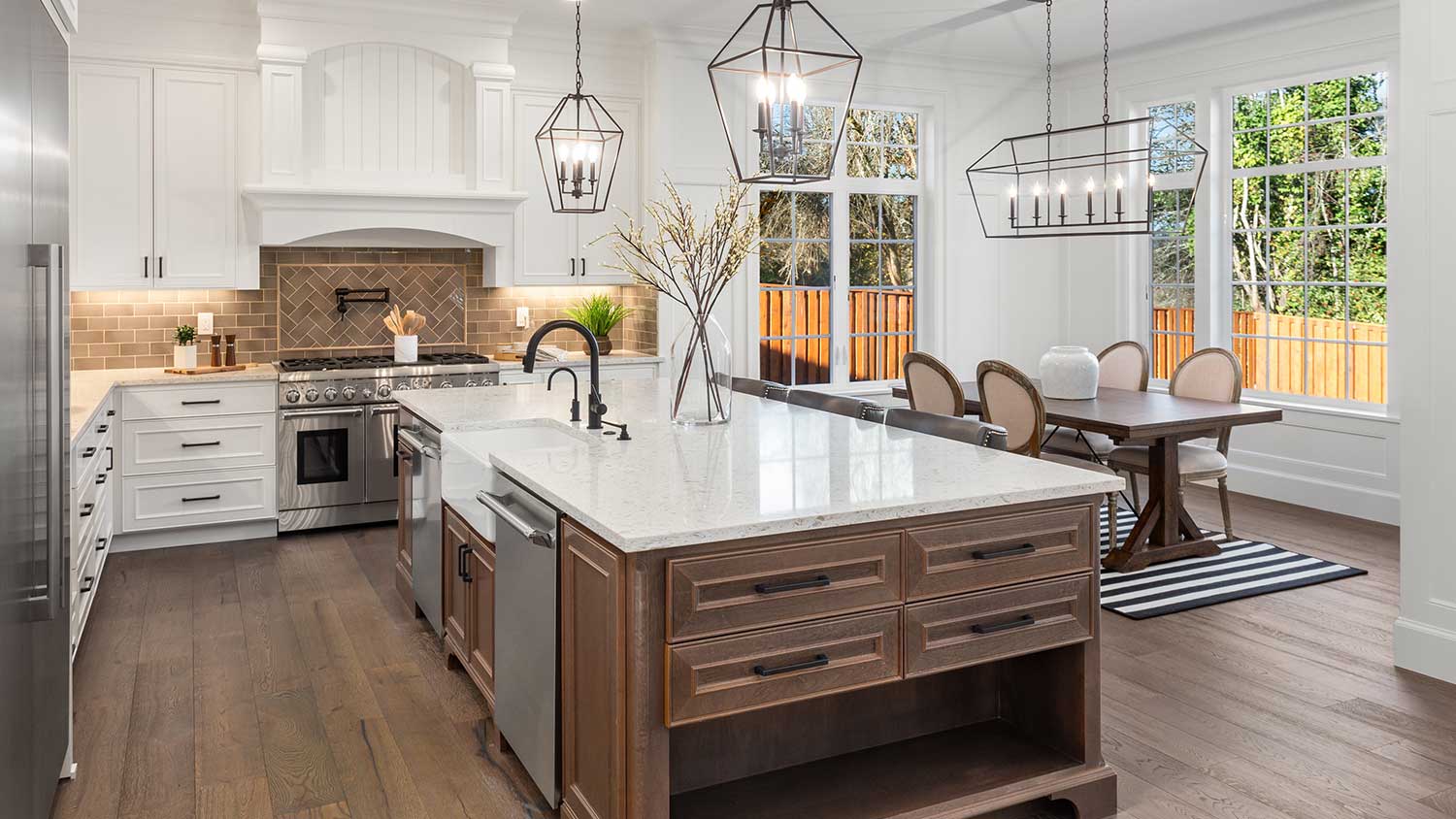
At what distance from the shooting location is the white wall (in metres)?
3.49

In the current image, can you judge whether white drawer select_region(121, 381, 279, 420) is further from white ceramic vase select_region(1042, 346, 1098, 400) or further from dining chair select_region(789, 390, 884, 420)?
white ceramic vase select_region(1042, 346, 1098, 400)

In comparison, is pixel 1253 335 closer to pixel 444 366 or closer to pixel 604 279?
pixel 604 279

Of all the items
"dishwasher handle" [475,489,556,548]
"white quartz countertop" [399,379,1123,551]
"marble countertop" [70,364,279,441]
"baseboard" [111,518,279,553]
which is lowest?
"baseboard" [111,518,279,553]

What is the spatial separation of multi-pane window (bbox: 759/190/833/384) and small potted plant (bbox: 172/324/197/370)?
3.32m

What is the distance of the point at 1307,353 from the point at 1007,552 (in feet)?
16.3

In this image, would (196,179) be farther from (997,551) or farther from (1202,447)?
(1202,447)

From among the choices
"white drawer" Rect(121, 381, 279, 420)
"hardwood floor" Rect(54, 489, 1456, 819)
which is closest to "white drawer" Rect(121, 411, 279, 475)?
"white drawer" Rect(121, 381, 279, 420)

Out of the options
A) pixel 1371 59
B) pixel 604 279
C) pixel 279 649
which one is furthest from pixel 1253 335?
pixel 279 649

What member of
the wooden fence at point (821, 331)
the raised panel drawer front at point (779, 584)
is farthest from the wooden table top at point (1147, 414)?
the raised panel drawer front at point (779, 584)

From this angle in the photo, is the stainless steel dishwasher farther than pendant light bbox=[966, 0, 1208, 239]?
No

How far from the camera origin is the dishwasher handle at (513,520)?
2529 millimetres

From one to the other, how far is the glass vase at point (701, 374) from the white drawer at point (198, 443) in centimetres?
302

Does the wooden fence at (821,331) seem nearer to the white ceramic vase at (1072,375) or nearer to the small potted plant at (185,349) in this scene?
the white ceramic vase at (1072,375)

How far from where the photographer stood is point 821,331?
7379mm
